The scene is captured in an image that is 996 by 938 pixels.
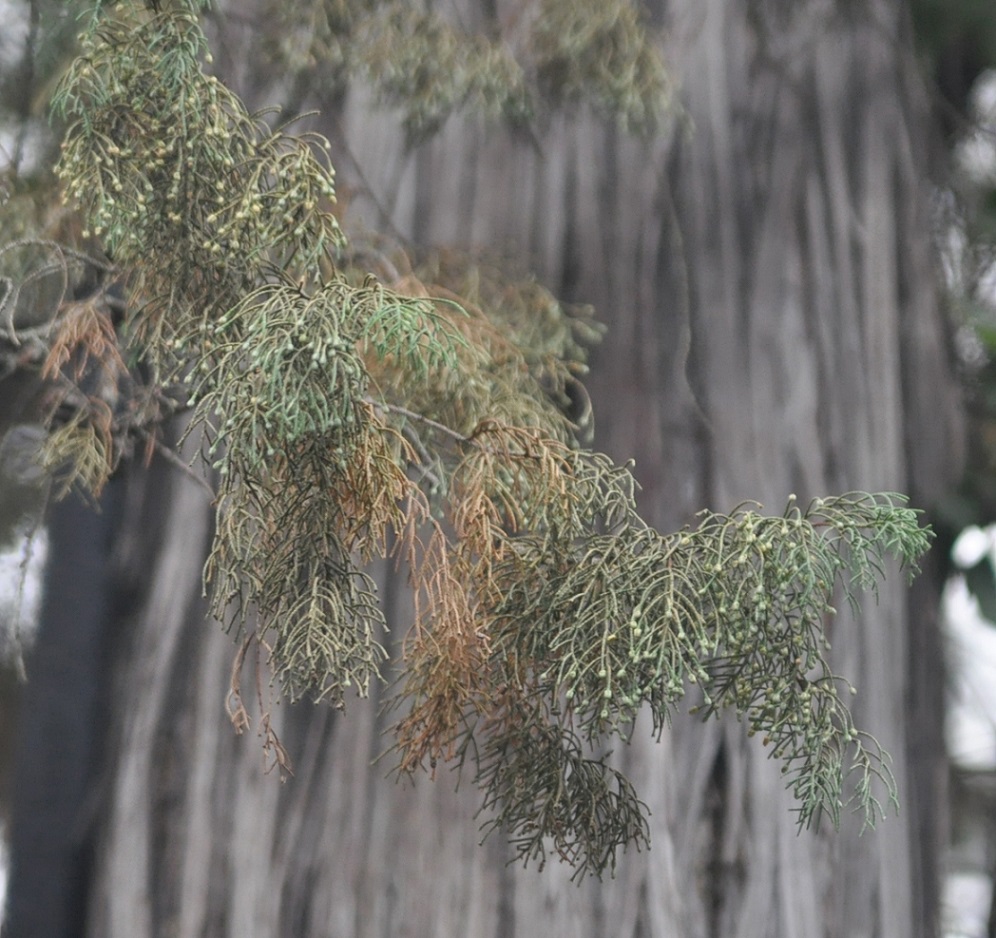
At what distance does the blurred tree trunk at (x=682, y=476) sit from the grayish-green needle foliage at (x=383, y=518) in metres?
1.07

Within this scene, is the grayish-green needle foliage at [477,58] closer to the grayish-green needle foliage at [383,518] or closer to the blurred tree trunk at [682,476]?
the blurred tree trunk at [682,476]

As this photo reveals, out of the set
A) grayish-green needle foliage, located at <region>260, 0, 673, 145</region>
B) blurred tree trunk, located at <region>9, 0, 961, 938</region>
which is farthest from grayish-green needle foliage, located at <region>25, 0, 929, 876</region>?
blurred tree trunk, located at <region>9, 0, 961, 938</region>

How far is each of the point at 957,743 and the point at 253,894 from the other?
14.3 feet

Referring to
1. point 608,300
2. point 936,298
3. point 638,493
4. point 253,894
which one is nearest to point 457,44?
point 608,300

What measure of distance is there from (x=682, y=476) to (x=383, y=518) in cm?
163

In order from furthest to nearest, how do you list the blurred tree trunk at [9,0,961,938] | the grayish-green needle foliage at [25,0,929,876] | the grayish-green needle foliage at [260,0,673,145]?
the blurred tree trunk at [9,0,961,938] < the grayish-green needle foliage at [260,0,673,145] < the grayish-green needle foliage at [25,0,929,876]

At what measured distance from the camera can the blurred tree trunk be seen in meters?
3.13

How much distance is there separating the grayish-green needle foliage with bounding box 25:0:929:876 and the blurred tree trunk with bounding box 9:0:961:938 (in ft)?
3.49

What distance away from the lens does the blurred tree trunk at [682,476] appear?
3.13 m

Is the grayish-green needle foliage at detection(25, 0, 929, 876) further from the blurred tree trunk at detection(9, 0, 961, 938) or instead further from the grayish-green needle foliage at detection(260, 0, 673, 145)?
the blurred tree trunk at detection(9, 0, 961, 938)

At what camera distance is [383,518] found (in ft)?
6.13

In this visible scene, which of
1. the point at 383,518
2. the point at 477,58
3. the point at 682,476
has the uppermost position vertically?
the point at 477,58

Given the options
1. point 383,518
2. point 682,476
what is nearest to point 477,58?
point 682,476

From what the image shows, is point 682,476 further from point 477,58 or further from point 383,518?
point 383,518
